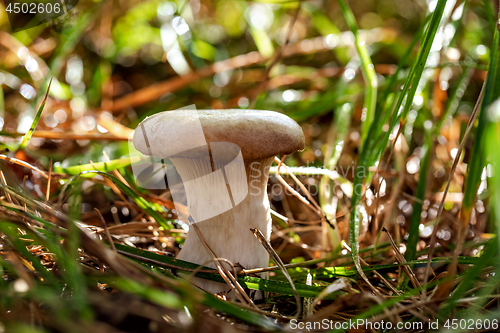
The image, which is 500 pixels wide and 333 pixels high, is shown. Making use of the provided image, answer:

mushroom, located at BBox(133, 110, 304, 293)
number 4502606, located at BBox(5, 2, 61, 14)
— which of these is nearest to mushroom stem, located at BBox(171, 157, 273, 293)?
mushroom, located at BBox(133, 110, 304, 293)

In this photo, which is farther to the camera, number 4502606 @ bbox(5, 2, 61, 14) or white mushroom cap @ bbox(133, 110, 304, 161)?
number 4502606 @ bbox(5, 2, 61, 14)

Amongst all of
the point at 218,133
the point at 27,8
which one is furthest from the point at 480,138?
the point at 27,8

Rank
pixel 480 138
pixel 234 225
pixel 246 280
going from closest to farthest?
pixel 480 138 → pixel 246 280 → pixel 234 225

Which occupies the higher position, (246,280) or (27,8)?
(27,8)

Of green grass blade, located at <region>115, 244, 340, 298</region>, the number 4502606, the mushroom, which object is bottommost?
green grass blade, located at <region>115, 244, 340, 298</region>

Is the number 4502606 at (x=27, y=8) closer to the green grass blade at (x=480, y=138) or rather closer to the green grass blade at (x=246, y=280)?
the green grass blade at (x=246, y=280)

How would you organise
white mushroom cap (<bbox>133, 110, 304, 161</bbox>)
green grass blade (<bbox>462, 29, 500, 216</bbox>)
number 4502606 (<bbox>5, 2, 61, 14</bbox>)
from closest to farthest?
green grass blade (<bbox>462, 29, 500, 216</bbox>), white mushroom cap (<bbox>133, 110, 304, 161</bbox>), number 4502606 (<bbox>5, 2, 61, 14</bbox>)

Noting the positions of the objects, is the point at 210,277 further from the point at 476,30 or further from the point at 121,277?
the point at 476,30

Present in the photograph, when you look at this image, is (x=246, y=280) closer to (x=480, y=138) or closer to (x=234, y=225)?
(x=234, y=225)

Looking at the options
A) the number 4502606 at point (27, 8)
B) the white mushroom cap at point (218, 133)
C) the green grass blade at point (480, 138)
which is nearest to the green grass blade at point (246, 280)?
the white mushroom cap at point (218, 133)

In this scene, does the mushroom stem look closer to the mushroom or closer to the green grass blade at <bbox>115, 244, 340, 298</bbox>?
the mushroom
